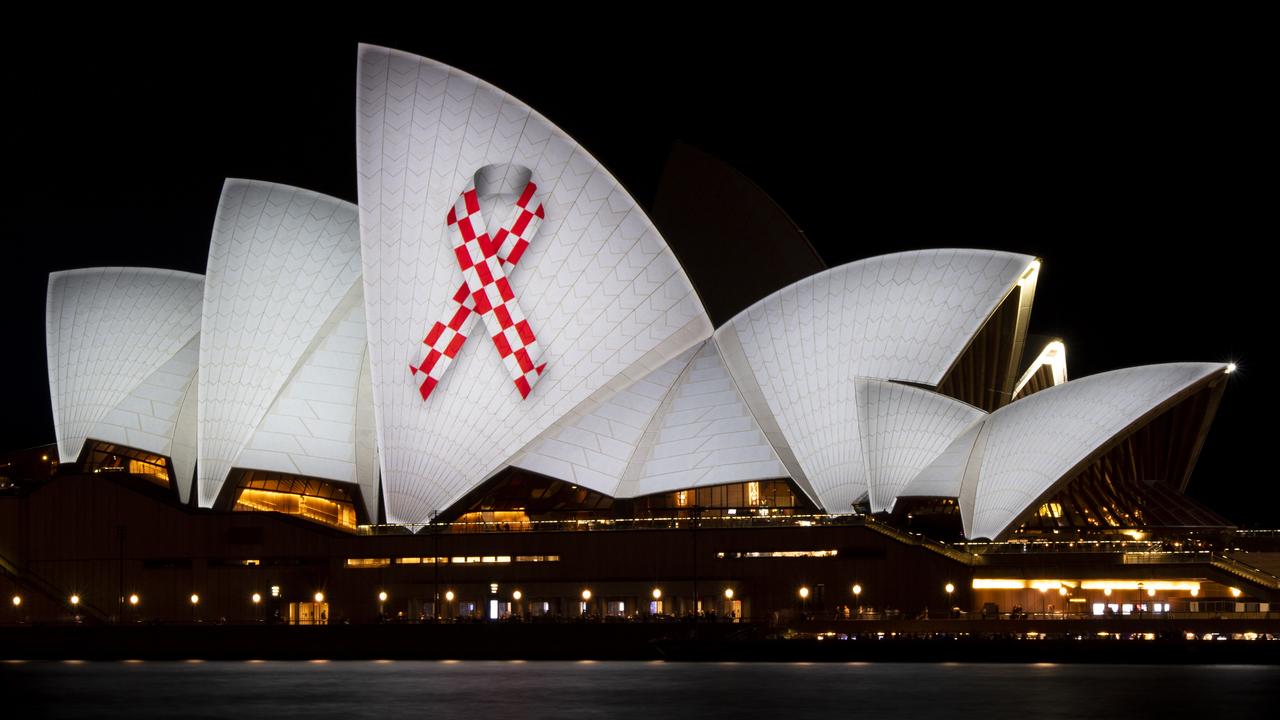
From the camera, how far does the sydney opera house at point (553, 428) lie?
6025 centimetres

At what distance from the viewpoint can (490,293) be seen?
61062 millimetres

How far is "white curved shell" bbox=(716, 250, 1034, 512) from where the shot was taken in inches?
2346

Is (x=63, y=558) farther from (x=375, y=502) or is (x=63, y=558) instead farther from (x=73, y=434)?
(x=375, y=502)

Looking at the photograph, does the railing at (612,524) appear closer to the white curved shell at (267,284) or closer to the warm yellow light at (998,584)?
the warm yellow light at (998,584)

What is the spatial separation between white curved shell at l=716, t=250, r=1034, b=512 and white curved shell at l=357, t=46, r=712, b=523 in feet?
8.66

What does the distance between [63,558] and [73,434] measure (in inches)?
204

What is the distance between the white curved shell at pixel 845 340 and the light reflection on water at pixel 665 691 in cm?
1073

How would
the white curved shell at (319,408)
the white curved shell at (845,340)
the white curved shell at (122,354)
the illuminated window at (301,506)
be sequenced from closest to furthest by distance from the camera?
the white curved shell at (845,340) → the white curved shell at (319,408) → the illuminated window at (301,506) → the white curved shell at (122,354)

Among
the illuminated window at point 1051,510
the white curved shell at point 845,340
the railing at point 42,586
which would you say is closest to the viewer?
the white curved shell at point 845,340

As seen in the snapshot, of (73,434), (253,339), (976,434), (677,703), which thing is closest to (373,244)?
(253,339)

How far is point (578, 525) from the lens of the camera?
65500 millimetres

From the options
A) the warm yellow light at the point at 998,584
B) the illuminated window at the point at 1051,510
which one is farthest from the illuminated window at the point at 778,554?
the illuminated window at the point at 1051,510

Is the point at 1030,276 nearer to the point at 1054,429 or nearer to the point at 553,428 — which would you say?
the point at 1054,429

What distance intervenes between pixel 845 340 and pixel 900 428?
377 cm
